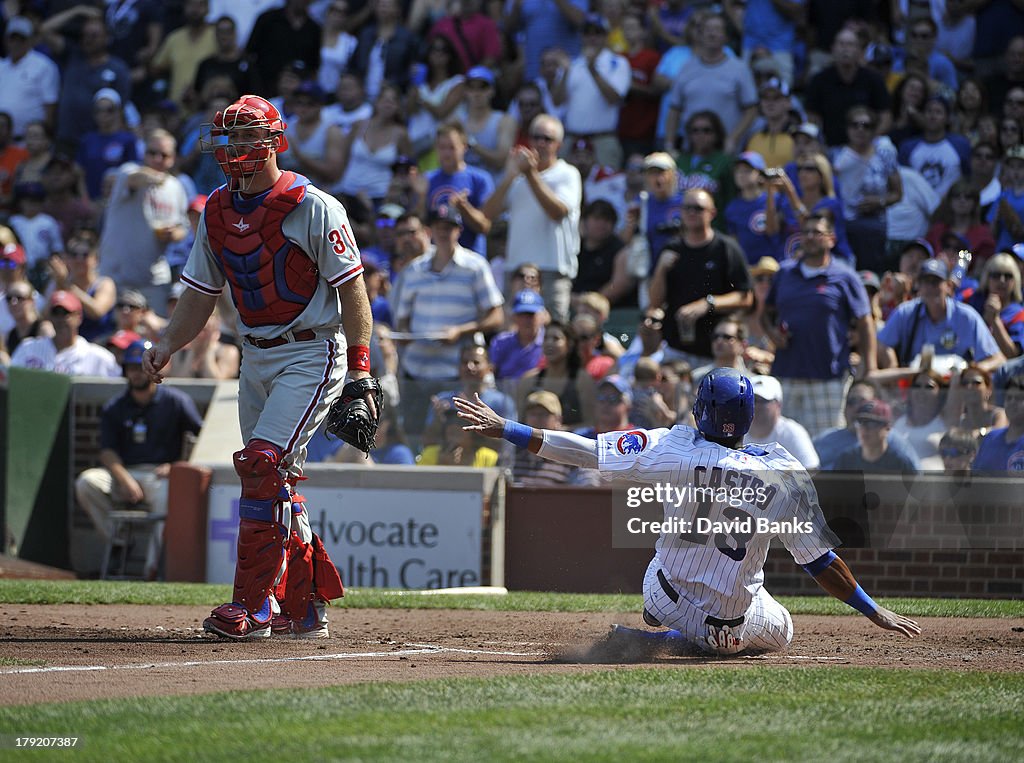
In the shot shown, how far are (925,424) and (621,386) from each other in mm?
2182

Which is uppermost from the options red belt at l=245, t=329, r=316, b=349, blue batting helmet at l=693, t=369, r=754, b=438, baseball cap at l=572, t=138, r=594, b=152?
baseball cap at l=572, t=138, r=594, b=152

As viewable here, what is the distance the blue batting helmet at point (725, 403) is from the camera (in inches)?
259

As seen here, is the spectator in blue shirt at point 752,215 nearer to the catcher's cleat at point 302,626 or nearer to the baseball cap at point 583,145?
the baseball cap at point 583,145

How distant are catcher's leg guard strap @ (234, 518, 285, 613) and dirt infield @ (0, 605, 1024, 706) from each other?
0.84 ft

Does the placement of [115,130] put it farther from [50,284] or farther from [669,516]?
[669,516]

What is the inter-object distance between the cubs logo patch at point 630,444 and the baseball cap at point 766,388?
4088 mm

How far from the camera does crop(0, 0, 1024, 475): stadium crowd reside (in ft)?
37.6

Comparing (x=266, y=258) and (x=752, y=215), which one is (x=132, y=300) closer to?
(x=752, y=215)

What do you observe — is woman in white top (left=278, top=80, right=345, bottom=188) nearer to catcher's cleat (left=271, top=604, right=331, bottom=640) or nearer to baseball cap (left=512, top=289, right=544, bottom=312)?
baseball cap (left=512, top=289, right=544, bottom=312)

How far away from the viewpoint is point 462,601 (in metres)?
9.51

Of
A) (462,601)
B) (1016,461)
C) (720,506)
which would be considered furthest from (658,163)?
(720,506)

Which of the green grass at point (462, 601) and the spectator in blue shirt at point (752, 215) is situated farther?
the spectator in blue shirt at point (752, 215)

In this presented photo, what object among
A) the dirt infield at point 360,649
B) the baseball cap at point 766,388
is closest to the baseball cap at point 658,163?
the baseball cap at point 766,388

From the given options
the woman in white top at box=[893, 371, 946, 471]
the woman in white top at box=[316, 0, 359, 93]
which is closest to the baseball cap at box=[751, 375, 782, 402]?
the woman in white top at box=[893, 371, 946, 471]
